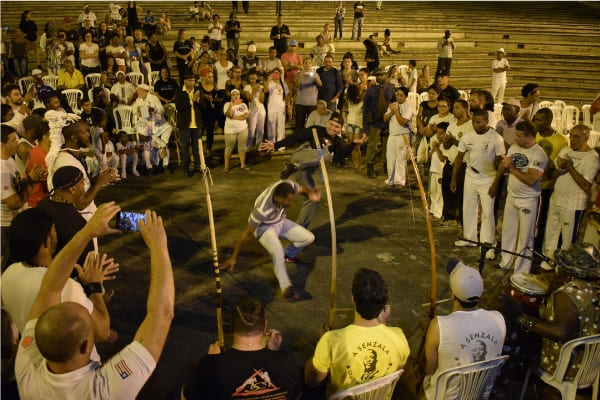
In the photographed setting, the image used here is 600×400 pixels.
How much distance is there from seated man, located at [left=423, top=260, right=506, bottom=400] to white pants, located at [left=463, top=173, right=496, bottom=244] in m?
3.92

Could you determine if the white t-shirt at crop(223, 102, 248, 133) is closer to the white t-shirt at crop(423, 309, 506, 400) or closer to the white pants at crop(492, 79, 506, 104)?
the white t-shirt at crop(423, 309, 506, 400)

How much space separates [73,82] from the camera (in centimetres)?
1282

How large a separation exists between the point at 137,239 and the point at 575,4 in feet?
88.5

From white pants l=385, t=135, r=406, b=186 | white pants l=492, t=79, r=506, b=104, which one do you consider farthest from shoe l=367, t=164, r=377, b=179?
white pants l=492, t=79, r=506, b=104

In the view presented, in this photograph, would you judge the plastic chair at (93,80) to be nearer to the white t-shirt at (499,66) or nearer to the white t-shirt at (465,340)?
the white t-shirt at (499,66)

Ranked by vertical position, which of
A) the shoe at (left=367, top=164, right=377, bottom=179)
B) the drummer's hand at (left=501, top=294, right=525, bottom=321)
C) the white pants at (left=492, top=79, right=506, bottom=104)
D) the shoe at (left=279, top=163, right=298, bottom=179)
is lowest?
the shoe at (left=367, top=164, right=377, bottom=179)

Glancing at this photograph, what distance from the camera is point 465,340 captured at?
381 cm

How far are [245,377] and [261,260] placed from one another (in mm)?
4515

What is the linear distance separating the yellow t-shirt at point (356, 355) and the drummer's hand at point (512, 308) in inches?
53.4

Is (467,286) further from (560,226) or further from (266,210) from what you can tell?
(560,226)

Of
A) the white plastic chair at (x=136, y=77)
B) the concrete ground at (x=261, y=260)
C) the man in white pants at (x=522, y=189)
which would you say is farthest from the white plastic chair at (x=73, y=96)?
the man in white pants at (x=522, y=189)

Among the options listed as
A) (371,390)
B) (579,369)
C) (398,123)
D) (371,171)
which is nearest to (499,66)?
(371,171)

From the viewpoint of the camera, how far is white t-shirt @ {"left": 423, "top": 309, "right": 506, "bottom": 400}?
3.81 m

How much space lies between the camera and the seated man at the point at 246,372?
3.19 m
